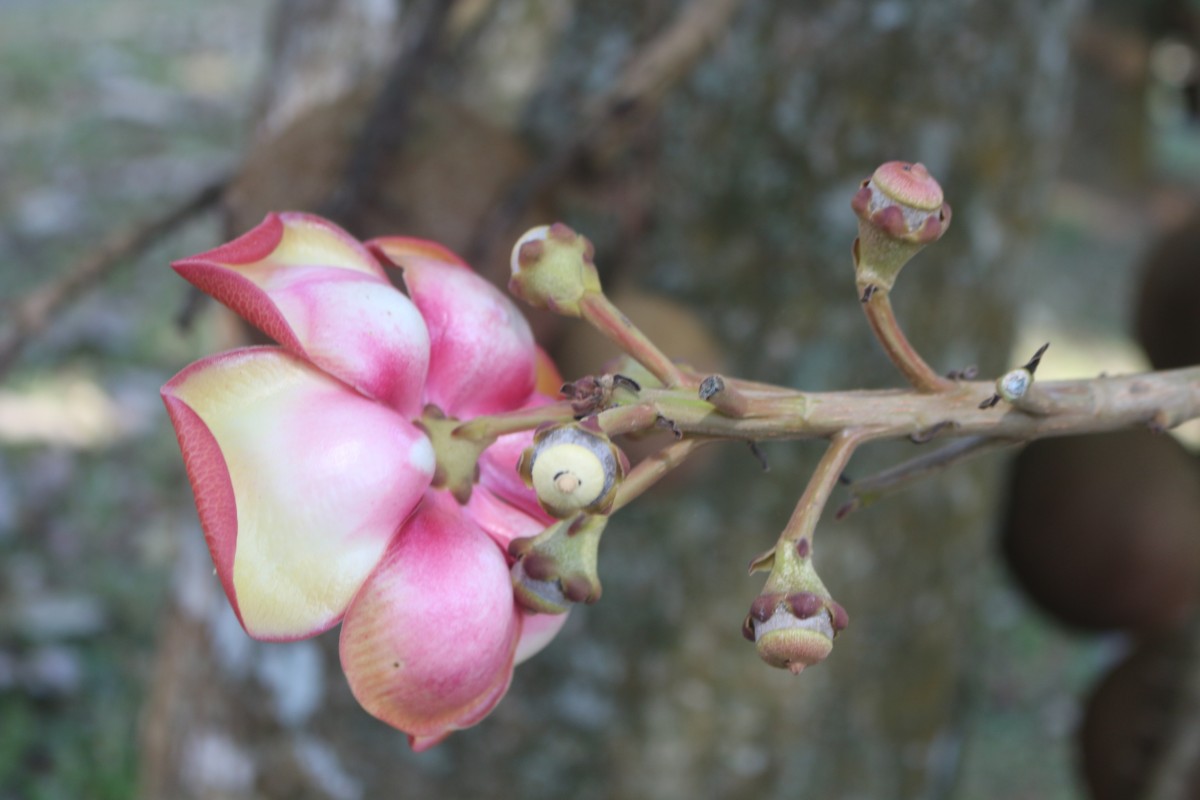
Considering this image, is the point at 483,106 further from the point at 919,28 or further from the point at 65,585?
the point at 65,585

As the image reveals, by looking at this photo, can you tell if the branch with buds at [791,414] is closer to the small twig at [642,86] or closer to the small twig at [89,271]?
the small twig at [642,86]

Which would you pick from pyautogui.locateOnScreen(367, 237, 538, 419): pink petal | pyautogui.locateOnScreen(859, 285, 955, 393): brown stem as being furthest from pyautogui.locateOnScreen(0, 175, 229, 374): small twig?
pyautogui.locateOnScreen(859, 285, 955, 393): brown stem

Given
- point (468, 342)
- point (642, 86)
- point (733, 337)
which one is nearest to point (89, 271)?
point (642, 86)

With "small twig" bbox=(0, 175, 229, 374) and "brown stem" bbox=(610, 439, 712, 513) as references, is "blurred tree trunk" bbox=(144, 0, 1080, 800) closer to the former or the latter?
"small twig" bbox=(0, 175, 229, 374)

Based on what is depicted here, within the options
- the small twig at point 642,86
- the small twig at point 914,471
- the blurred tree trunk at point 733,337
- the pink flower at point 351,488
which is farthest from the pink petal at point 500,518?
the blurred tree trunk at point 733,337

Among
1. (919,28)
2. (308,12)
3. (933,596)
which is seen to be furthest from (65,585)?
(919,28)
